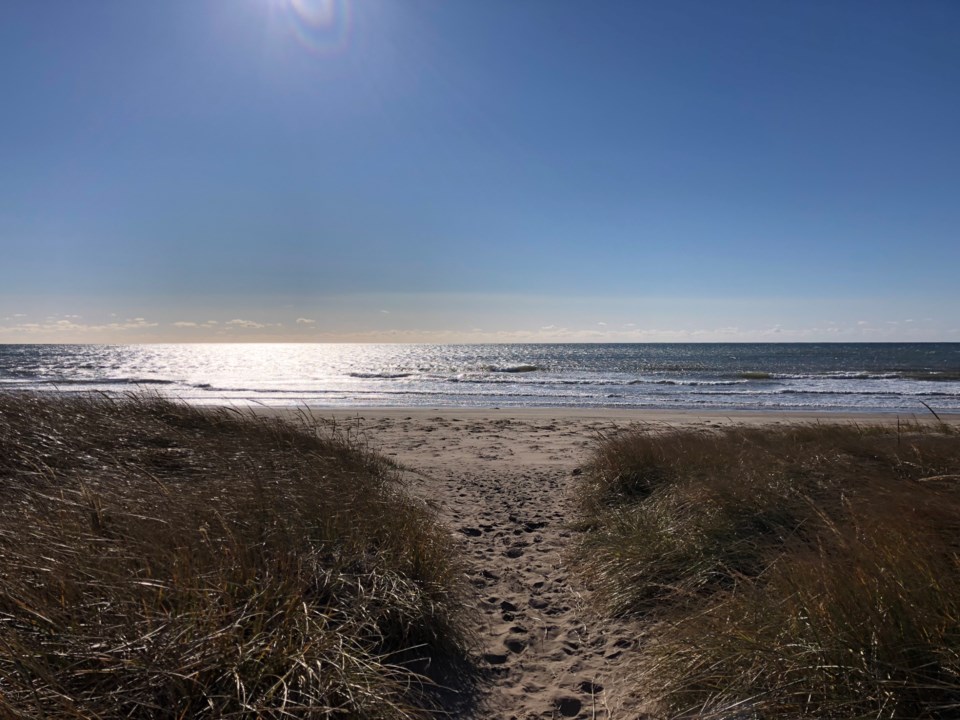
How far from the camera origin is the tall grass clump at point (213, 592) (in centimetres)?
228

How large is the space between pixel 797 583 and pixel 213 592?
3164 mm

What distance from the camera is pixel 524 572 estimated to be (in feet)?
17.6

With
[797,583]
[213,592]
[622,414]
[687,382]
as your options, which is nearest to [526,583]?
[797,583]

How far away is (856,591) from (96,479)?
18.4ft

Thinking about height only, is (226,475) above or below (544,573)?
above

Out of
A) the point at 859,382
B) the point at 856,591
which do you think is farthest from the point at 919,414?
the point at 856,591

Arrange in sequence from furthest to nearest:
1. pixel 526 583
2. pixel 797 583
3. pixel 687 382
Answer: pixel 687 382 → pixel 526 583 → pixel 797 583

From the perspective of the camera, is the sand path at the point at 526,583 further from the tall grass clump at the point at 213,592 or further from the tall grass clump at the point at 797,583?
the tall grass clump at the point at 213,592

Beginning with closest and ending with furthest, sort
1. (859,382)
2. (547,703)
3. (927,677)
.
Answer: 1. (927,677)
2. (547,703)
3. (859,382)

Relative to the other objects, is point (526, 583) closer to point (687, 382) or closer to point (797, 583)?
point (797, 583)

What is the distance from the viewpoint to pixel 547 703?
3.36 meters

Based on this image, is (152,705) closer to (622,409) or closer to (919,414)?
(622,409)

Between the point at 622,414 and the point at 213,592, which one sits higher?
the point at 213,592

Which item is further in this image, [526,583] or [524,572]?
[524,572]
